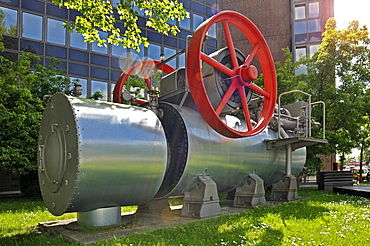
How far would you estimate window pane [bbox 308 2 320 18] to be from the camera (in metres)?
27.4

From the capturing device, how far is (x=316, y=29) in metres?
27.1

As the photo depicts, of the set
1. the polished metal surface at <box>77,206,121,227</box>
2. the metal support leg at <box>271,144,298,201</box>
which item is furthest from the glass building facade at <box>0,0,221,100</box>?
the polished metal surface at <box>77,206,121,227</box>

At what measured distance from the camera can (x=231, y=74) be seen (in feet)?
23.5

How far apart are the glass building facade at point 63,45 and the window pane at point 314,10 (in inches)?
473

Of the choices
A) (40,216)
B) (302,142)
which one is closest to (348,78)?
(302,142)

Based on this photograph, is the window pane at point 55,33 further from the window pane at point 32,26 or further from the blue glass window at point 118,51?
the blue glass window at point 118,51

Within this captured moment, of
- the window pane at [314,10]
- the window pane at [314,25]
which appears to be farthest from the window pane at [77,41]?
the window pane at [314,10]

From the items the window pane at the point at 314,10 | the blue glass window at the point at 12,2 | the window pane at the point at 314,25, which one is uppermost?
the window pane at the point at 314,10

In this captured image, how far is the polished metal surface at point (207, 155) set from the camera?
6.81 meters

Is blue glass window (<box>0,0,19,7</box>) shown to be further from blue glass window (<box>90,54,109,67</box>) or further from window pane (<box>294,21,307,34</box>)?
window pane (<box>294,21,307,34</box>)

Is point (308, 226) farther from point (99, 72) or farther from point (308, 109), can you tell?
point (99, 72)

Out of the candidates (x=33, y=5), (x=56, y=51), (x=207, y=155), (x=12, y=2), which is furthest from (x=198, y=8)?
(x=207, y=155)

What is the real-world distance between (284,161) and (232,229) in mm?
4451

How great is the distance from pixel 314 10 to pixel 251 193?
23.7 m
